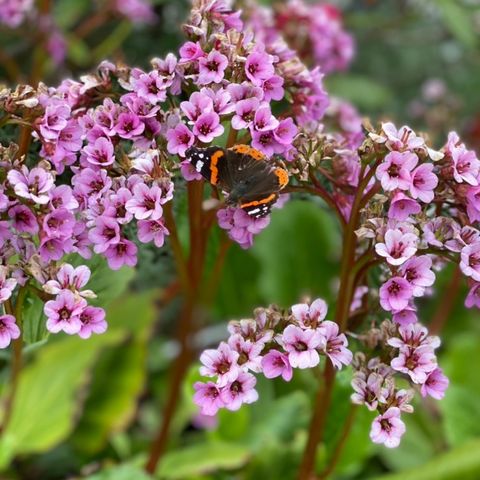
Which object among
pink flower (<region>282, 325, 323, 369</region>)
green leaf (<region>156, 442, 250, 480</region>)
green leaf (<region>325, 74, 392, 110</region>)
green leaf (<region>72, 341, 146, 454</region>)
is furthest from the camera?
green leaf (<region>325, 74, 392, 110</region>)

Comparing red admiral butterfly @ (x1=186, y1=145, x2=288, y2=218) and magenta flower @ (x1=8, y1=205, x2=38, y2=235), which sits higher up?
red admiral butterfly @ (x1=186, y1=145, x2=288, y2=218)

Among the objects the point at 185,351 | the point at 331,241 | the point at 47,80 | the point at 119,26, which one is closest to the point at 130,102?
the point at 185,351

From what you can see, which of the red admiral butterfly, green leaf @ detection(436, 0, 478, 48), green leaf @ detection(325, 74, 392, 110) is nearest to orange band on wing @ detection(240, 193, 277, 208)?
the red admiral butterfly

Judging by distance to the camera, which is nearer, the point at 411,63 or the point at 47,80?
the point at 47,80

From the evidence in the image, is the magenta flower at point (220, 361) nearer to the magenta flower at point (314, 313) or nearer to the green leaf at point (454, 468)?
the magenta flower at point (314, 313)

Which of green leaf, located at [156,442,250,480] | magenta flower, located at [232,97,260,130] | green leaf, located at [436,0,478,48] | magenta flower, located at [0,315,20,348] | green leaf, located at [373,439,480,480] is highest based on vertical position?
green leaf, located at [436,0,478,48]

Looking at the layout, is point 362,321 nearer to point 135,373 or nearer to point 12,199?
point 12,199

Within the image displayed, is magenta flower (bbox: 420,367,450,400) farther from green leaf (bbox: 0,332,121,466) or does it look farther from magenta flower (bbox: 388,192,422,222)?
green leaf (bbox: 0,332,121,466)

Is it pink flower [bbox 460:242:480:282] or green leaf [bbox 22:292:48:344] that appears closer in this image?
pink flower [bbox 460:242:480:282]

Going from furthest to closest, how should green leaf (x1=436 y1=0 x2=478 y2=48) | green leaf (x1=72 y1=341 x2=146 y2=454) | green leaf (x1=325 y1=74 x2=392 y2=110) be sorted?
green leaf (x1=325 y1=74 x2=392 y2=110) → green leaf (x1=436 y1=0 x2=478 y2=48) → green leaf (x1=72 y1=341 x2=146 y2=454)
